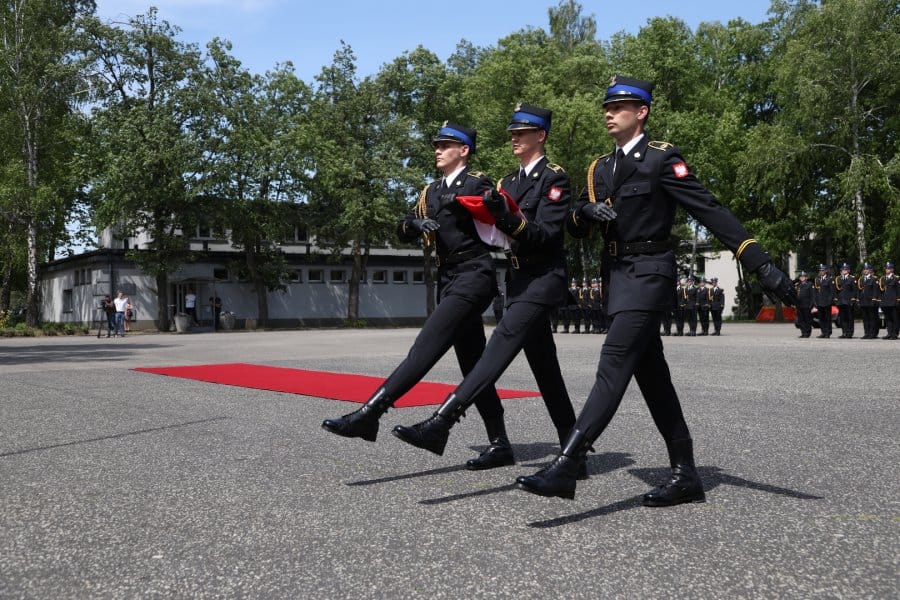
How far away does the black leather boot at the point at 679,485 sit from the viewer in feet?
13.9

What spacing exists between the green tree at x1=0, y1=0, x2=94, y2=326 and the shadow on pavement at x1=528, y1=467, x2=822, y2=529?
38.1 meters

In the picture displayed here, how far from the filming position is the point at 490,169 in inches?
1709

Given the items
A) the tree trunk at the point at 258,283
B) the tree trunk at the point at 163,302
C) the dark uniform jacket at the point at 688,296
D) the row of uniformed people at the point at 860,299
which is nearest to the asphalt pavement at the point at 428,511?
the row of uniformed people at the point at 860,299

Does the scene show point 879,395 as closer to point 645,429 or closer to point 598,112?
point 645,429

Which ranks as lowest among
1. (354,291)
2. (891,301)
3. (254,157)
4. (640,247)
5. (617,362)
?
(617,362)

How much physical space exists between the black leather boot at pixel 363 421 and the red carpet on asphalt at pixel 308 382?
3.85 metres

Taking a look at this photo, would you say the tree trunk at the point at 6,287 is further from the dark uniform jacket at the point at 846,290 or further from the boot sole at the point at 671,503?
the boot sole at the point at 671,503

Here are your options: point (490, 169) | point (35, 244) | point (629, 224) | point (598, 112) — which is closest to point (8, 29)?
point (35, 244)

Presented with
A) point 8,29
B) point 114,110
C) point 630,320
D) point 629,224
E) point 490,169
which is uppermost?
point 8,29

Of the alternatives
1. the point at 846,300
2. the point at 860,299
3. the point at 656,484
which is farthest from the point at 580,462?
the point at 846,300

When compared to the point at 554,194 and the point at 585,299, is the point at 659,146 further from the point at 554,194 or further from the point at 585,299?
the point at 585,299

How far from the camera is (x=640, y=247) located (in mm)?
4266

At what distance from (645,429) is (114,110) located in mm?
39178

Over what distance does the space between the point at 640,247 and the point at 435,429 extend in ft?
4.43
